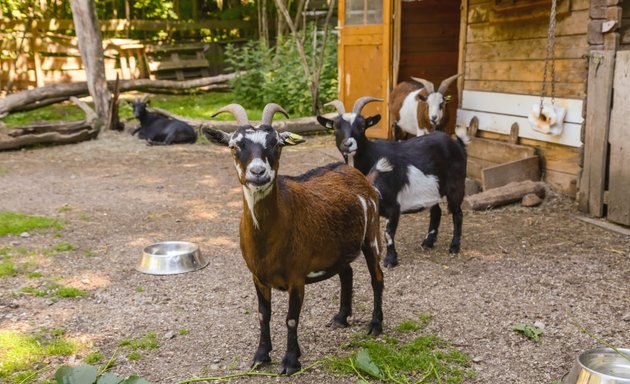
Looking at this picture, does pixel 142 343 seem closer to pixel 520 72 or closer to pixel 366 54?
pixel 520 72

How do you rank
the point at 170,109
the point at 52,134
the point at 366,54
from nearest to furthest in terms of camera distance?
1. the point at 366,54
2. the point at 52,134
3. the point at 170,109

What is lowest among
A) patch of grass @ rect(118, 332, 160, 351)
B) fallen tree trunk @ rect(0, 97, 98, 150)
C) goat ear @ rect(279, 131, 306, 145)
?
patch of grass @ rect(118, 332, 160, 351)

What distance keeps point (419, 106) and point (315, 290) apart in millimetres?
5043

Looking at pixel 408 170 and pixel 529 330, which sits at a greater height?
pixel 408 170

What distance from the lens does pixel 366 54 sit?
10.1m

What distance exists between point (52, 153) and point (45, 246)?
5.36 metres

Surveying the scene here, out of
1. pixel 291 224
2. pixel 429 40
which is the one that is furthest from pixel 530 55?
pixel 291 224

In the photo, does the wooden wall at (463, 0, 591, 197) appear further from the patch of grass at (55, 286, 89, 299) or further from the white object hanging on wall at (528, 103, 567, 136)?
the patch of grass at (55, 286, 89, 299)

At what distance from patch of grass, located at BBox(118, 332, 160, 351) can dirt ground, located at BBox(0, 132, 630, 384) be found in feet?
0.19

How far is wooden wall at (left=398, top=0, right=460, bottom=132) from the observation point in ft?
34.0

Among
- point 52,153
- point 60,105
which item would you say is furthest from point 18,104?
point 52,153

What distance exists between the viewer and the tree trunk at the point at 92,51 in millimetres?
11867

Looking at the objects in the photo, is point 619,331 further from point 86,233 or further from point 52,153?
point 52,153

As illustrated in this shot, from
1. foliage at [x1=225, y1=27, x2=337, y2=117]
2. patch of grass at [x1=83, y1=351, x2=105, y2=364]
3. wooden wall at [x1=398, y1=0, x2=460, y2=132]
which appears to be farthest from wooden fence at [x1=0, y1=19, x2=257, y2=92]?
patch of grass at [x1=83, y1=351, x2=105, y2=364]
